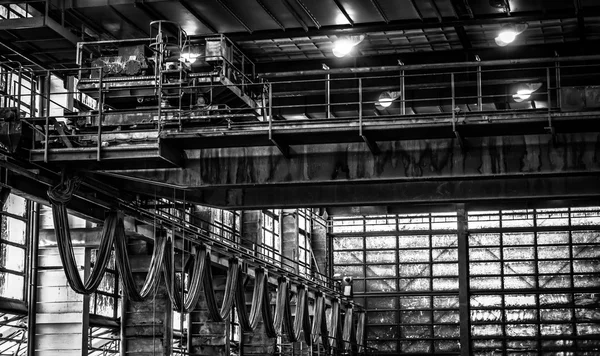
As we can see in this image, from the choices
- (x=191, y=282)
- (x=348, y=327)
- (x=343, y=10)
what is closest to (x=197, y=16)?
(x=343, y=10)

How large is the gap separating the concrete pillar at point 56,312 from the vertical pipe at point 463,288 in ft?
35.1

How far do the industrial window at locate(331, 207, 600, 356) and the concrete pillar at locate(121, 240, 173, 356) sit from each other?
65.8 feet

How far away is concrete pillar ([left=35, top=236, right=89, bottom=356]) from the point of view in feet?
83.9

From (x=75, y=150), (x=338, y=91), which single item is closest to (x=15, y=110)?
(x=75, y=150)

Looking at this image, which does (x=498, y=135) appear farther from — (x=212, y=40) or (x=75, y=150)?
(x=75, y=150)

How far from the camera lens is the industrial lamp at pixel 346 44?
28.5 m

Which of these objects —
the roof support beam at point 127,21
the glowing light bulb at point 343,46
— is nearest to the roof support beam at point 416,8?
the glowing light bulb at point 343,46

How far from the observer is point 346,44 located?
28.5m

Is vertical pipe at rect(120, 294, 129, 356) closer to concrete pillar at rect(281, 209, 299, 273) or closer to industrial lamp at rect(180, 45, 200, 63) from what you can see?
industrial lamp at rect(180, 45, 200, 63)

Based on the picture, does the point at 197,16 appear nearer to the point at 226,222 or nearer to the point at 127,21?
the point at 127,21

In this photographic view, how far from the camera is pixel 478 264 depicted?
153 ft

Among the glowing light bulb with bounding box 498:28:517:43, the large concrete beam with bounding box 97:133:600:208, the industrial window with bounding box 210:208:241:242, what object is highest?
the glowing light bulb with bounding box 498:28:517:43

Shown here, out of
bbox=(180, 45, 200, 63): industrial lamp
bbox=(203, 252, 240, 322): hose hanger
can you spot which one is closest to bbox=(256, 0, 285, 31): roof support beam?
bbox=(180, 45, 200, 63): industrial lamp

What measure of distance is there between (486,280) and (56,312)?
26.1 metres
